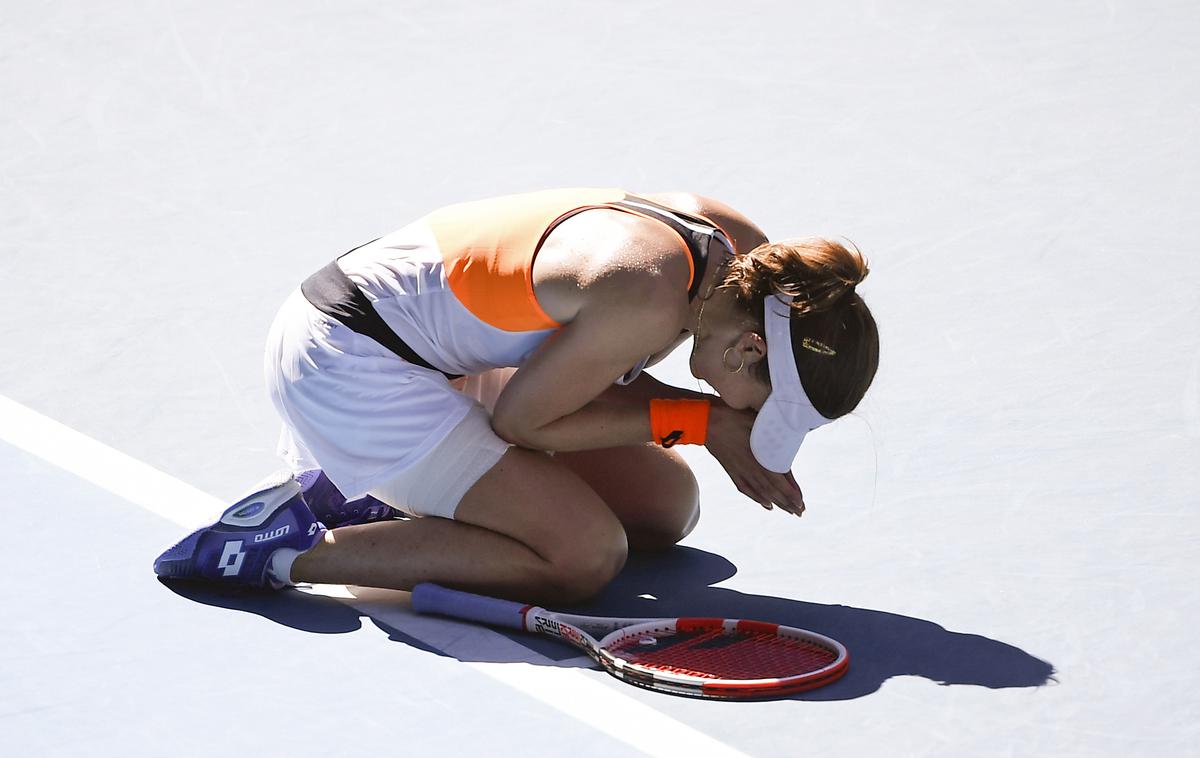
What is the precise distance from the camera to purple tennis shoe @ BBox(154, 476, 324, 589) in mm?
4070

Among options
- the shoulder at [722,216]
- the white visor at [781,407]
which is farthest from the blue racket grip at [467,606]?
the shoulder at [722,216]

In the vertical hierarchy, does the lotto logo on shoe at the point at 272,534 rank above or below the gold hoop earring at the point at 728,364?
below

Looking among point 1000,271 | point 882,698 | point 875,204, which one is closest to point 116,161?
point 875,204

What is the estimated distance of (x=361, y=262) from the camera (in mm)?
4207

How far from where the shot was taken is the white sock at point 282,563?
4.09 metres

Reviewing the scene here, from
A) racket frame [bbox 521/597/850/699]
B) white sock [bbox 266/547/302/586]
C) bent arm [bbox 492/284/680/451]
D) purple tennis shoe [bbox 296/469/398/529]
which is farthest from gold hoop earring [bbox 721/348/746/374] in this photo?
white sock [bbox 266/547/302/586]


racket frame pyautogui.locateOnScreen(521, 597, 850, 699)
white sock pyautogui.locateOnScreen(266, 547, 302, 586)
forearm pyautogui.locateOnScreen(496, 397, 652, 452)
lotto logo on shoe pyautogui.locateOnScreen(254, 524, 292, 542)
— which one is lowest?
white sock pyautogui.locateOnScreen(266, 547, 302, 586)

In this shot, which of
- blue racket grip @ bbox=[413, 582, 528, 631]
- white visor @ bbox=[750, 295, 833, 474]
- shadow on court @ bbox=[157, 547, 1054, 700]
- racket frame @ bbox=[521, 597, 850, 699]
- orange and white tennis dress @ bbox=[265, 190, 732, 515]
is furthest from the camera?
orange and white tennis dress @ bbox=[265, 190, 732, 515]

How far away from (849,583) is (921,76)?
13.6 feet

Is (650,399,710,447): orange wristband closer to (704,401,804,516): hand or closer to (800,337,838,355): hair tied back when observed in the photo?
(704,401,804,516): hand

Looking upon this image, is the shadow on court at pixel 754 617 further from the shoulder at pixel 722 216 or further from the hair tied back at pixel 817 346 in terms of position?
the shoulder at pixel 722 216

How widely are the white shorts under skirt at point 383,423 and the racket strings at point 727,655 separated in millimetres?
628

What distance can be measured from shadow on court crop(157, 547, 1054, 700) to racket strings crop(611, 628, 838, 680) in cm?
9

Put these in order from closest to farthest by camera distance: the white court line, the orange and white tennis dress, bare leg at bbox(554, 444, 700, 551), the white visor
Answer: the white court line → the white visor → the orange and white tennis dress → bare leg at bbox(554, 444, 700, 551)
